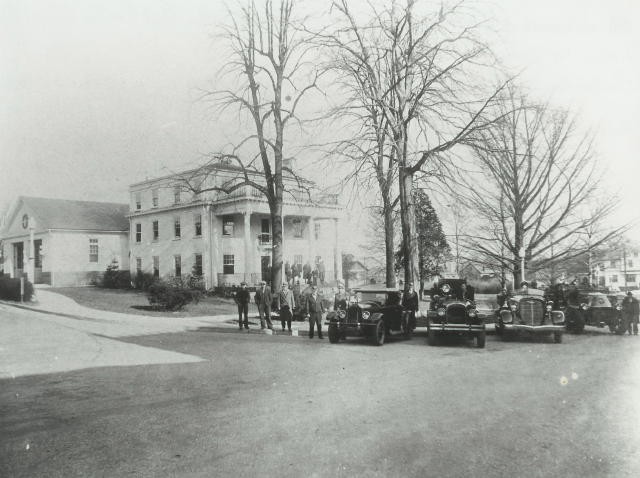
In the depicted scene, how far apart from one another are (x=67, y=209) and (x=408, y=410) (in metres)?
36.9

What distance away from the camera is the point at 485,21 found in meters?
13.4

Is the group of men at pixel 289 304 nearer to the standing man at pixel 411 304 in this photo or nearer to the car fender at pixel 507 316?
the standing man at pixel 411 304

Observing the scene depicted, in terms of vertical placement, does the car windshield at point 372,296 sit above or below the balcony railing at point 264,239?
below

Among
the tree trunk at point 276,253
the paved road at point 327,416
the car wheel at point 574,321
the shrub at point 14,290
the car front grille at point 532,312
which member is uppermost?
the tree trunk at point 276,253

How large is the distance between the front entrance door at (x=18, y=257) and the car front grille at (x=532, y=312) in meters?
→ 36.6

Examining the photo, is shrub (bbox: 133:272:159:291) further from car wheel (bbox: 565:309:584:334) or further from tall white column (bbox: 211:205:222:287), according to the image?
car wheel (bbox: 565:309:584:334)

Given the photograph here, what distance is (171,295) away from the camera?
21.4 meters

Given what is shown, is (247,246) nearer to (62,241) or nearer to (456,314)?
(62,241)

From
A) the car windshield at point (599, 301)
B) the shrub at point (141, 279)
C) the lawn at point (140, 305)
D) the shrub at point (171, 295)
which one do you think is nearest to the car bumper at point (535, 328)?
the car windshield at point (599, 301)

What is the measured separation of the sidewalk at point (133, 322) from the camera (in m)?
15.8

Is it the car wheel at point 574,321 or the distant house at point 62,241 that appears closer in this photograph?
the car wheel at point 574,321

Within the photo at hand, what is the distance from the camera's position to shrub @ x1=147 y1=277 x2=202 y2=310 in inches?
846

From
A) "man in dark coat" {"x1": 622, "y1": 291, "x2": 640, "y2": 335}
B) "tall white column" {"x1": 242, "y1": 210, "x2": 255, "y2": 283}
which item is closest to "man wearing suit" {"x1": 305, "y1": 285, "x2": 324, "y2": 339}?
"man in dark coat" {"x1": 622, "y1": 291, "x2": 640, "y2": 335}

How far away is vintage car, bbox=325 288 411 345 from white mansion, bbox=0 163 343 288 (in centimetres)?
1853
